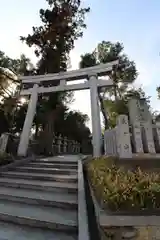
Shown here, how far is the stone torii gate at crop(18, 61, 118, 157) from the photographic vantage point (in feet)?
26.7

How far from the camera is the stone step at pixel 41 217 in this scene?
3021mm

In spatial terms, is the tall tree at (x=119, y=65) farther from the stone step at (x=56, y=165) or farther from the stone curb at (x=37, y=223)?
the stone curb at (x=37, y=223)

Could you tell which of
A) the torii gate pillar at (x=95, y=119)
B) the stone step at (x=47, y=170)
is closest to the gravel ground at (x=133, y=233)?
the stone step at (x=47, y=170)

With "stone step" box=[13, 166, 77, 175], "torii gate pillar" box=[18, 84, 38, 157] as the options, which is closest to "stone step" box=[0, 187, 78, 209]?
"stone step" box=[13, 166, 77, 175]

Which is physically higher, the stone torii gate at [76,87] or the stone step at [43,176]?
the stone torii gate at [76,87]

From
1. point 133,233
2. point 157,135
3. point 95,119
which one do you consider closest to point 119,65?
point 95,119

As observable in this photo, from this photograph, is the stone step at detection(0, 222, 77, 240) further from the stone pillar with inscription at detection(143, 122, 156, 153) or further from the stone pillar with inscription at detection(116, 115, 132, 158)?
the stone pillar with inscription at detection(143, 122, 156, 153)

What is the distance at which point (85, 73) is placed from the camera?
9109mm

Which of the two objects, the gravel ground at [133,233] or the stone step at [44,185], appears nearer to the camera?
the gravel ground at [133,233]

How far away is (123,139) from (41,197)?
84.6 inches

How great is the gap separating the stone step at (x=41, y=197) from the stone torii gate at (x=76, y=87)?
3.54 m

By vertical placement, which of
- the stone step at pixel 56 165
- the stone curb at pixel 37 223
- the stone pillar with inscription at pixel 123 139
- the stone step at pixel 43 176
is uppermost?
the stone pillar with inscription at pixel 123 139

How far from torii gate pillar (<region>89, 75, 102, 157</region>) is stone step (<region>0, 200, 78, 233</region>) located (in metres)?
4.12

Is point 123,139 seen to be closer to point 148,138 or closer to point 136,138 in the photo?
point 136,138
